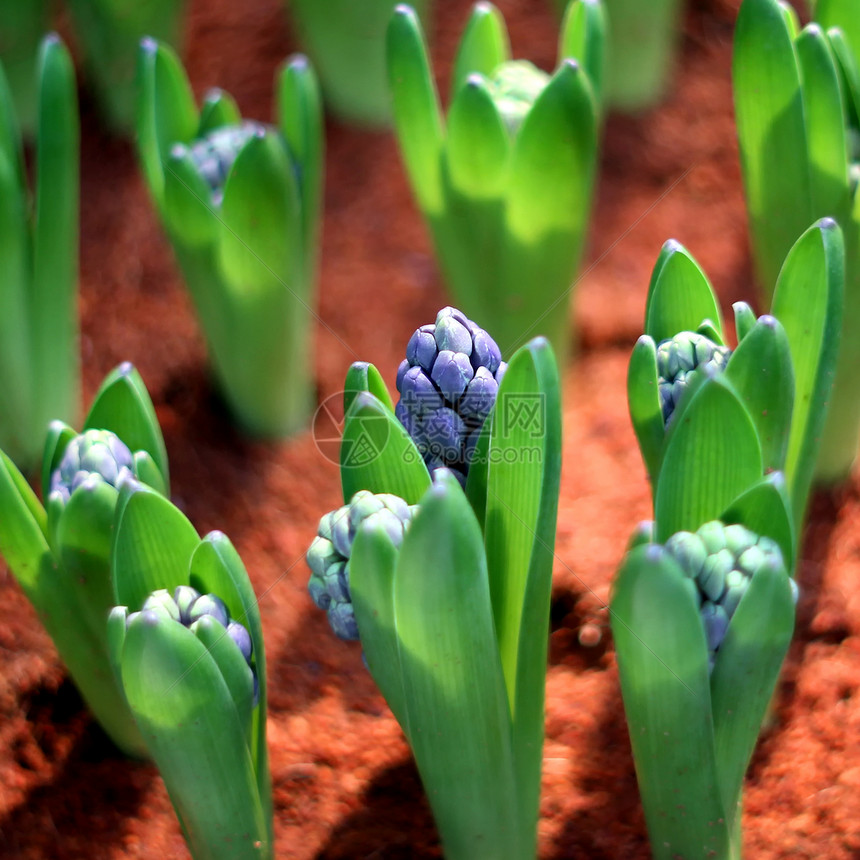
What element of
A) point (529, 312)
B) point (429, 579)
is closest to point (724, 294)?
point (529, 312)

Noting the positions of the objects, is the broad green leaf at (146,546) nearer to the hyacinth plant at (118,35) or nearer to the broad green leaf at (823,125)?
the broad green leaf at (823,125)

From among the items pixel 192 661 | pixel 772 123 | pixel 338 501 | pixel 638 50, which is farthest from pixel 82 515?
pixel 638 50

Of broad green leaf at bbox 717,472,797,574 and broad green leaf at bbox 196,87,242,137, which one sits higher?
broad green leaf at bbox 196,87,242,137

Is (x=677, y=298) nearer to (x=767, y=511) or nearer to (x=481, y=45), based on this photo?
(x=767, y=511)

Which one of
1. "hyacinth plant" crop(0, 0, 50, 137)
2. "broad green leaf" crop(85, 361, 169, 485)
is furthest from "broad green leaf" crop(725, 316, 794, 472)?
"hyacinth plant" crop(0, 0, 50, 137)

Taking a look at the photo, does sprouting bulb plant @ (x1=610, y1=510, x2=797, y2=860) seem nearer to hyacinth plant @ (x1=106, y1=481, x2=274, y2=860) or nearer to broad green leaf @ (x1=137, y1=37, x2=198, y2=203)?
hyacinth plant @ (x1=106, y1=481, x2=274, y2=860)

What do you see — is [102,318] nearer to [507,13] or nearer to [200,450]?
[200,450]
